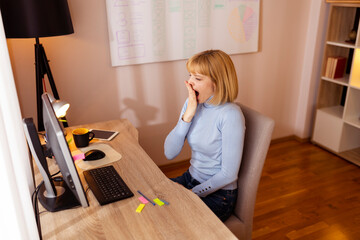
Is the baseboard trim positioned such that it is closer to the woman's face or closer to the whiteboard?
the whiteboard

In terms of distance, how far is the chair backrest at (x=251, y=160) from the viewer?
5.29ft

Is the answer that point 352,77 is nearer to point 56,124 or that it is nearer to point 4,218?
point 56,124

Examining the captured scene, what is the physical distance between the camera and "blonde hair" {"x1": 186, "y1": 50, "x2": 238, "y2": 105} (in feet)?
5.33

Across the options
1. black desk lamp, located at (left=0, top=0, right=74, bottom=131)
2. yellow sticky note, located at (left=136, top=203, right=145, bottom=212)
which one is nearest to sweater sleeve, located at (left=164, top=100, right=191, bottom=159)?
yellow sticky note, located at (left=136, top=203, right=145, bottom=212)

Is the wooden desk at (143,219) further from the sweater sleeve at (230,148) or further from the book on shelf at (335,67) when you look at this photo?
the book on shelf at (335,67)

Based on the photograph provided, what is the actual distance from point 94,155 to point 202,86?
2.14 ft

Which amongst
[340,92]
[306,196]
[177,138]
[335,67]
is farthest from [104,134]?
[340,92]

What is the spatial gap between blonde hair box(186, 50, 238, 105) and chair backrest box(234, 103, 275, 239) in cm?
18

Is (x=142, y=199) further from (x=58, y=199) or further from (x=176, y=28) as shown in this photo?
(x=176, y=28)

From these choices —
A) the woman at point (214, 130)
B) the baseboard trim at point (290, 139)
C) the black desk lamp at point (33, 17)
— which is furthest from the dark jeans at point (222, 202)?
the baseboard trim at point (290, 139)

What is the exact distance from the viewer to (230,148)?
62.2 inches

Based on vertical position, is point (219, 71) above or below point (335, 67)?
above

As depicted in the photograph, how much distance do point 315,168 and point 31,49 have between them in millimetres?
2519

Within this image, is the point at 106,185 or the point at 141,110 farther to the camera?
the point at 141,110
